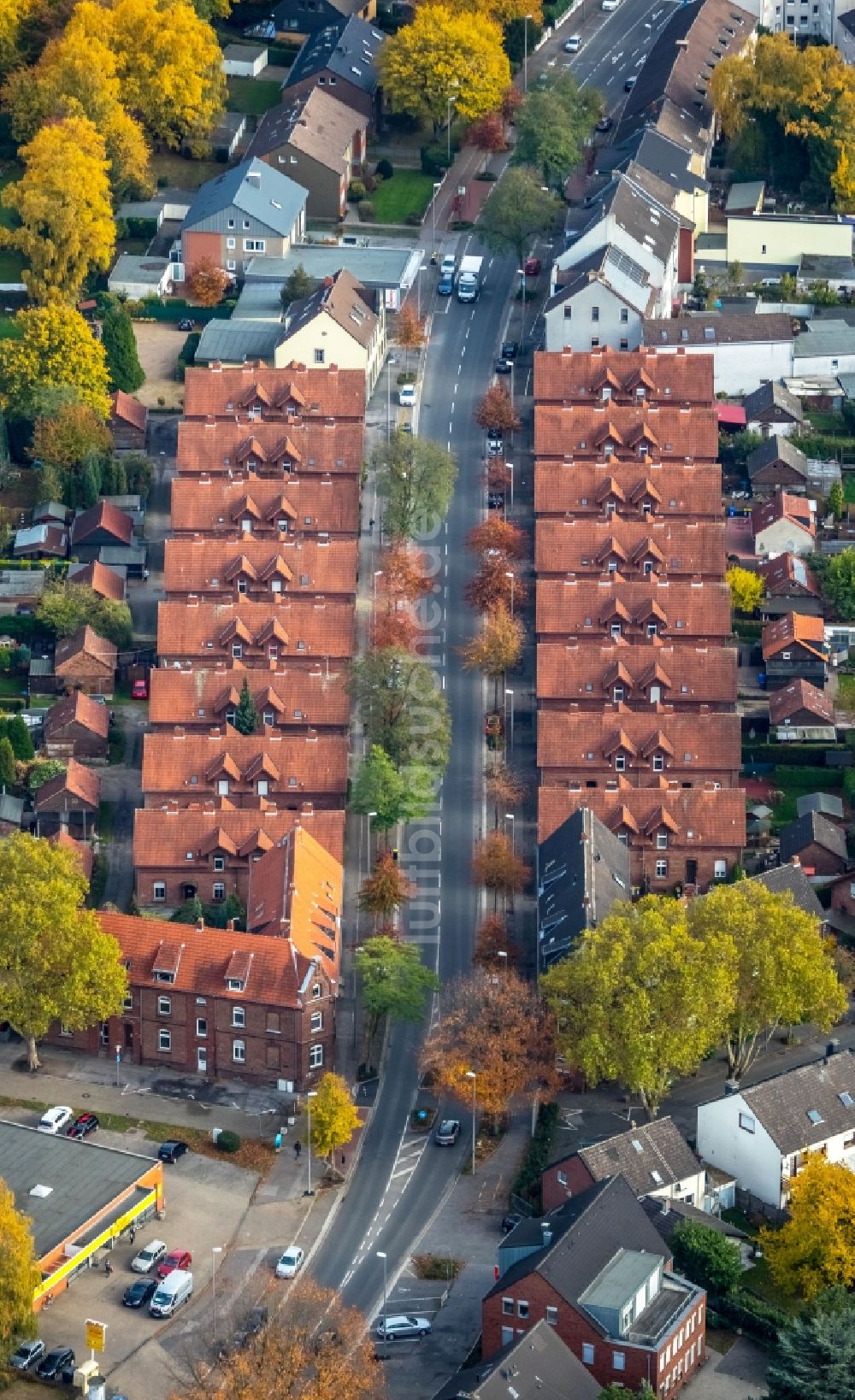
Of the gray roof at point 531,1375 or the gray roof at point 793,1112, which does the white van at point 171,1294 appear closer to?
the gray roof at point 531,1375

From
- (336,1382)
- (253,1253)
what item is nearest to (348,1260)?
(253,1253)

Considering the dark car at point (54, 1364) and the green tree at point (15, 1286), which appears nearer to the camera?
the green tree at point (15, 1286)

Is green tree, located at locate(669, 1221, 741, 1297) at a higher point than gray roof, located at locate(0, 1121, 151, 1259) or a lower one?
higher

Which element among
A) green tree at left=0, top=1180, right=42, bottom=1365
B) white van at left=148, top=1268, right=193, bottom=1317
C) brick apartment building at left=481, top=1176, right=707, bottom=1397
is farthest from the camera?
white van at left=148, top=1268, right=193, bottom=1317

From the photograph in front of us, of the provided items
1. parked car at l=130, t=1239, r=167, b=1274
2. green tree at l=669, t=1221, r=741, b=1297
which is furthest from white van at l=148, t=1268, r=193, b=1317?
green tree at l=669, t=1221, r=741, b=1297

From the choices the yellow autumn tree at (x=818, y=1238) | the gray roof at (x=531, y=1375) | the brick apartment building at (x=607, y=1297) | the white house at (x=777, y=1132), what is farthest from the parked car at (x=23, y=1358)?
the white house at (x=777, y=1132)

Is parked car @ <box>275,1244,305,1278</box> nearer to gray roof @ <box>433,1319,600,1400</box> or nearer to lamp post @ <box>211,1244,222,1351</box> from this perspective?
lamp post @ <box>211,1244,222,1351</box>
